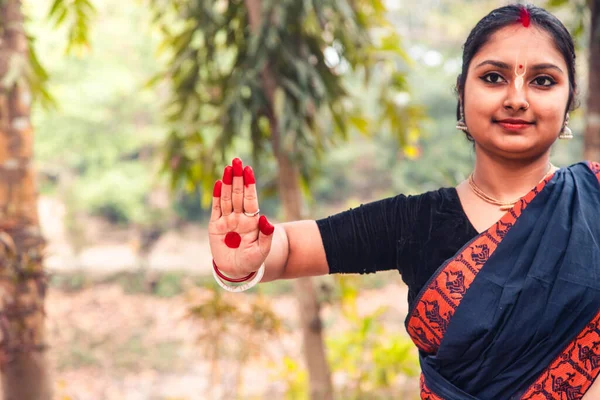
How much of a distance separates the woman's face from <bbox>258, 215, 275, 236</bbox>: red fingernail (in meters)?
0.41

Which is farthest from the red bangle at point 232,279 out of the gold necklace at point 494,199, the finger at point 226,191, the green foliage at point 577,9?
the green foliage at point 577,9

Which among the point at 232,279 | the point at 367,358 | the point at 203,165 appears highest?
the point at 203,165

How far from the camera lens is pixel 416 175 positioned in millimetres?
11156

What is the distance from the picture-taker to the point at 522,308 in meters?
1.07

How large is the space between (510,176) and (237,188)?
52 cm

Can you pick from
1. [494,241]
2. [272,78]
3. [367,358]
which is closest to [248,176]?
[494,241]

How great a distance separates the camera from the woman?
108cm

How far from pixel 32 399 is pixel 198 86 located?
1.66 m

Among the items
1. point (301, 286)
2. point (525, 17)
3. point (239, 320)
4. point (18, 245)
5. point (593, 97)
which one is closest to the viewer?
point (525, 17)

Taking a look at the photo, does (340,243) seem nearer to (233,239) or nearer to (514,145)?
(233,239)

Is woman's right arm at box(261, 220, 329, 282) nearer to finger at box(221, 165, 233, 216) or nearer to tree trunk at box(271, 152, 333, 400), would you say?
finger at box(221, 165, 233, 216)

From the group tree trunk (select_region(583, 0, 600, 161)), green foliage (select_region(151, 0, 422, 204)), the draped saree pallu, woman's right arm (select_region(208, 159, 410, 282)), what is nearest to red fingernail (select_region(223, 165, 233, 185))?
woman's right arm (select_region(208, 159, 410, 282))

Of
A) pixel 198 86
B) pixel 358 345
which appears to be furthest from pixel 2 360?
pixel 358 345

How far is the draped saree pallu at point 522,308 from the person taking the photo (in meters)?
1.07
